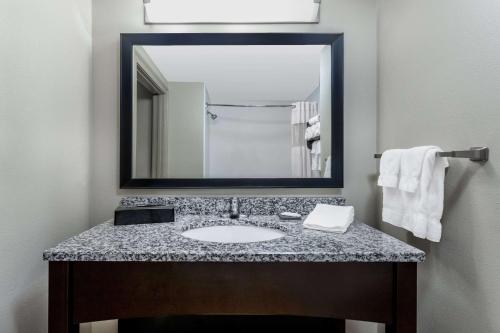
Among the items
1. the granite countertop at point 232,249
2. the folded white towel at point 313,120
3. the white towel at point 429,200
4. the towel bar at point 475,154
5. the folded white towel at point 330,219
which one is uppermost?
the folded white towel at point 313,120

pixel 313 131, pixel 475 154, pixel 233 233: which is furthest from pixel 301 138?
pixel 475 154

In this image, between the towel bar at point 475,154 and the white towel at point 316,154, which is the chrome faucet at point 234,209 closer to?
the white towel at point 316,154

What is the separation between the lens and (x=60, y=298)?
79 centimetres

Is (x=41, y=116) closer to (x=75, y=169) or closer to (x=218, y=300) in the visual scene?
(x=75, y=169)

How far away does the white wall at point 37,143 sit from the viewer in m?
0.86

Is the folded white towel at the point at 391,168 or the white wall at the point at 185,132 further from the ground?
the white wall at the point at 185,132

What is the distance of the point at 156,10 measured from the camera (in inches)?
53.4

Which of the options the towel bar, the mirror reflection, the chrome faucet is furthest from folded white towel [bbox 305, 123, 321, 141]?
the towel bar

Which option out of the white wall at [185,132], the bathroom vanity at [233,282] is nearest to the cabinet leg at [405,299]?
the bathroom vanity at [233,282]

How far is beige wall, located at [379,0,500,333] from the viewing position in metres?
0.74

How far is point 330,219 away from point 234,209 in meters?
0.45

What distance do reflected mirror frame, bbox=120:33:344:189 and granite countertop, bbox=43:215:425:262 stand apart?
1.35 feet

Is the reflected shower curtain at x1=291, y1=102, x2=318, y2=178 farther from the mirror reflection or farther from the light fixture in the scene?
the light fixture

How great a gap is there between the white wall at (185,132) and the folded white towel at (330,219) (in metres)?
0.61
